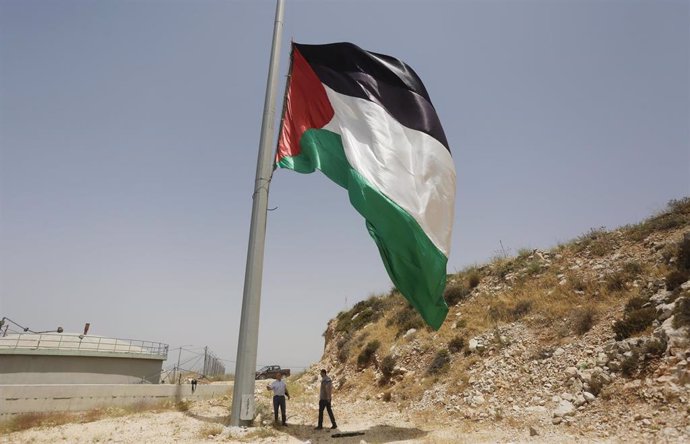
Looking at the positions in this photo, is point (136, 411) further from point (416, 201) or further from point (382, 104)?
point (382, 104)

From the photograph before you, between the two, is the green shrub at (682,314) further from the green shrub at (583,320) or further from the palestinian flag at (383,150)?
the palestinian flag at (383,150)

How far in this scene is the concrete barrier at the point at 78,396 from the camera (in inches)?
463

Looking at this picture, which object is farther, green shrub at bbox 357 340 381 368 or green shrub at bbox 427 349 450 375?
green shrub at bbox 357 340 381 368

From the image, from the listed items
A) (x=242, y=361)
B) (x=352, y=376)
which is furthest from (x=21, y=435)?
(x=352, y=376)

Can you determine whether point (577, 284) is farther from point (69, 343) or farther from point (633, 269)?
point (69, 343)

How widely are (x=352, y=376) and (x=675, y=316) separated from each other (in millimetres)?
13773

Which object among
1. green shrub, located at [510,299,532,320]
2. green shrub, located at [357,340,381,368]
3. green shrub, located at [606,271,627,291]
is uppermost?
green shrub, located at [606,271,627,291]

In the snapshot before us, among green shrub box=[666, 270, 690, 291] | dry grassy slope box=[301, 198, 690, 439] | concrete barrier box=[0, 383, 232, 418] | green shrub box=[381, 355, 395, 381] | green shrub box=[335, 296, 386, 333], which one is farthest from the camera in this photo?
green shrub box=[335, 296, 386, 333]

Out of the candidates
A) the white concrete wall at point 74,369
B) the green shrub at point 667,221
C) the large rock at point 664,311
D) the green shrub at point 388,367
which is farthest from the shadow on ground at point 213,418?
the green shrub at point 667,221

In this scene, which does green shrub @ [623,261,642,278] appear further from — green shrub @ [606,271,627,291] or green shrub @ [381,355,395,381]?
green shrub @ [381,355,395,381]

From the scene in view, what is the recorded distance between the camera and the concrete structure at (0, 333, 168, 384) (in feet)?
62.1

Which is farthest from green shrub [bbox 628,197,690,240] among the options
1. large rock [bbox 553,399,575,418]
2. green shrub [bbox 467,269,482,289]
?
large rock [bbox 553,399,575,418]

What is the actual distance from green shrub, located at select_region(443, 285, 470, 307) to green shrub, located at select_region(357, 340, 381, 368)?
4314 millimetres

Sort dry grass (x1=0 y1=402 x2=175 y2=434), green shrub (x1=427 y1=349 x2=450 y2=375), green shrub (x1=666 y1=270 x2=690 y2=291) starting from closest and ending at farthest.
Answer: dry grass (x1=0 y1=402 x2=175 y2=434) < green shrub (x1=666 y1=270 x2=690 y2=291) < green shrub (x1=427 y1=349 x2=450 y2=375)
